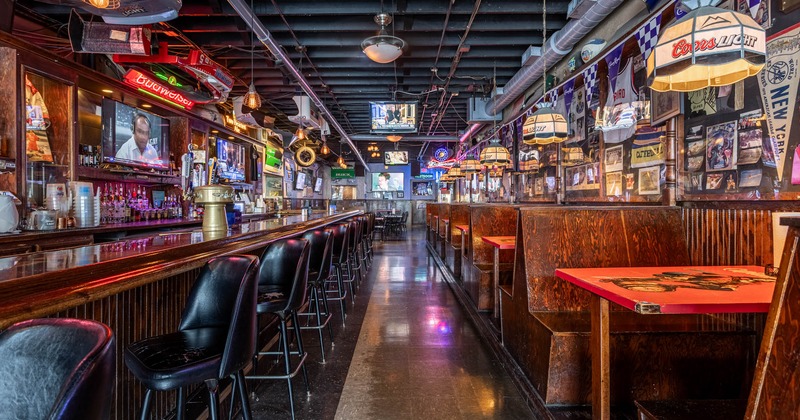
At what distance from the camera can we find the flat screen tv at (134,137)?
500 centimetres

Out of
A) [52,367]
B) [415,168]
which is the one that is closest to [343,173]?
[415,168]

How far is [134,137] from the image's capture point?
5402mm

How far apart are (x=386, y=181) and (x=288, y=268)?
16.6 metres

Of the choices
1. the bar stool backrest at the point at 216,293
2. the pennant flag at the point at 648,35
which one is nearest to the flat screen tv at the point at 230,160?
the bar stool backrest at the point at 216,293

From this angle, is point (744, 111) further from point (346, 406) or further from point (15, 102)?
point (15, 102)

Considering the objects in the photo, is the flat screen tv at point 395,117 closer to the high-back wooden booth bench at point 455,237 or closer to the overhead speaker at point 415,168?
the high-back wooden booth bench at point 455,237

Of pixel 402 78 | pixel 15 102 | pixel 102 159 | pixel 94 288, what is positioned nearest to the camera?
pixel 94 288

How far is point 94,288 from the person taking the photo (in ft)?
4.06

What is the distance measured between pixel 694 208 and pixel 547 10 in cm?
328

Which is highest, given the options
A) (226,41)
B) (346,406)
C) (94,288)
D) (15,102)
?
(226,41)

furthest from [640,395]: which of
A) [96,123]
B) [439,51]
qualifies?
[96,123]

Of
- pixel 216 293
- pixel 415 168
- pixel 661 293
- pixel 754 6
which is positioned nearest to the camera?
pixel 661 293

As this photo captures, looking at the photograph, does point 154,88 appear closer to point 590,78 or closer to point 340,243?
point 340,243

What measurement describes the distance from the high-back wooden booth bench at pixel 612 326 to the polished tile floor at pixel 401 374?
330mm
